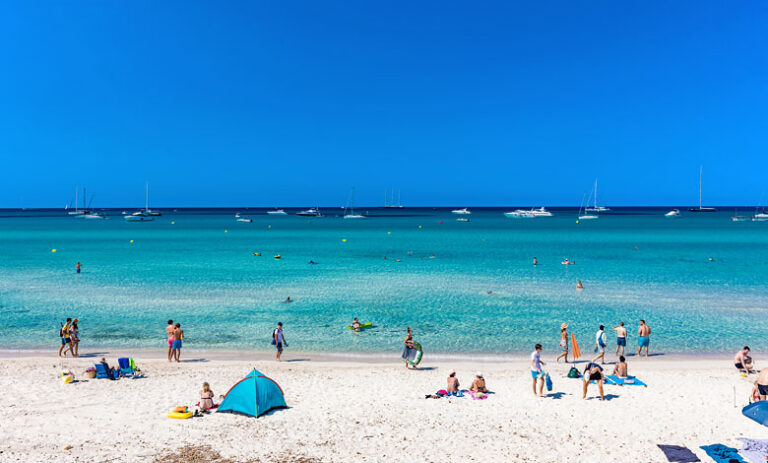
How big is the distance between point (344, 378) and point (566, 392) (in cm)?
751

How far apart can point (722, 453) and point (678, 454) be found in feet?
3.06

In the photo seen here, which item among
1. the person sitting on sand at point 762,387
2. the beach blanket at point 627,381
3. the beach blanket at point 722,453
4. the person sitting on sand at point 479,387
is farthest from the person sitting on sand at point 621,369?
the beach blanket at point 722,453

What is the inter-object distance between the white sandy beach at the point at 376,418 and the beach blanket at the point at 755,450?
0.45m

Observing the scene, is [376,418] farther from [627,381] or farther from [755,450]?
[755,450]

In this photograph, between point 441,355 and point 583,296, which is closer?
point 441,355

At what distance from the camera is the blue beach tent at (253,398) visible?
14.5m

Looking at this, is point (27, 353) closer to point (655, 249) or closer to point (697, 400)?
point (697, 400)

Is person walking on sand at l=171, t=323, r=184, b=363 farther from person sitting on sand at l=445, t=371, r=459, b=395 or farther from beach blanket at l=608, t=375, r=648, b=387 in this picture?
beach blanket at l=608, t=375, r=648, b=387

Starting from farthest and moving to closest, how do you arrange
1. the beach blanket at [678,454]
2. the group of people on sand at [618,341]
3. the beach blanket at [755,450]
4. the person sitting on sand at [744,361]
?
the group of people on sand at [618,341]
the person sitting on sand at [744,361]
the beach blanket at [678,454]
the beach blanket at [755,450]

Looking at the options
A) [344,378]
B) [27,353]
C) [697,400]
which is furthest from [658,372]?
[27,353]

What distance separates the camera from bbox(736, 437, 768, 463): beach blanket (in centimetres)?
1149

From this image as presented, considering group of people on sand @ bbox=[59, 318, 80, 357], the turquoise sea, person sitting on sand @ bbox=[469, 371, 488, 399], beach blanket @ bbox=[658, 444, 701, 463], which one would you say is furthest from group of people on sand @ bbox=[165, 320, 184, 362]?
beach blanket @ bbox=[658, 444, 701, 463]

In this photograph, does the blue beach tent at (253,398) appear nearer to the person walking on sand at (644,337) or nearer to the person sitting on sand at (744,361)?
the person walking on sand at (644,337)

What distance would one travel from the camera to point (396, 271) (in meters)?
48.4
